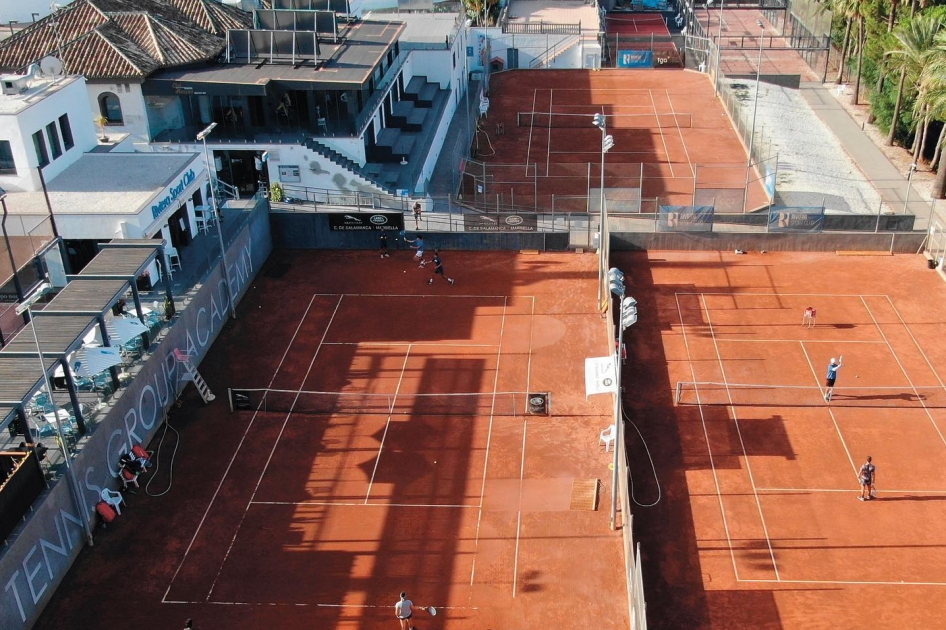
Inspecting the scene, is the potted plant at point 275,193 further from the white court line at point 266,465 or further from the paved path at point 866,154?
the paved path at point 866,154

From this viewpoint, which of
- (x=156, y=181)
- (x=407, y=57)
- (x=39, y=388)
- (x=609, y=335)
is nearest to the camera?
(x=39, y=388)

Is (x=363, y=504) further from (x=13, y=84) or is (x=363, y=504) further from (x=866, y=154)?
(x=866, y=154)

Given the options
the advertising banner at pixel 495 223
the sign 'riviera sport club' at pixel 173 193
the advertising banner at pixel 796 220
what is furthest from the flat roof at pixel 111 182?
the advertising banner at pixel 796 220

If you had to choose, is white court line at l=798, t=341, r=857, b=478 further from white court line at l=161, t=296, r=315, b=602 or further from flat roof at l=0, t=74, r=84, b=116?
flat roof at l=0, t=74, r=84, b=116

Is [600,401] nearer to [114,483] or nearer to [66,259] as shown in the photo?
[114,483]

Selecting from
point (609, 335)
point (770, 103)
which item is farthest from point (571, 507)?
point (770, 103)

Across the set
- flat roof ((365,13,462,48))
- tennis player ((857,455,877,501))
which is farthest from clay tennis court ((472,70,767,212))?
tennis player ((857,455,877,501))
